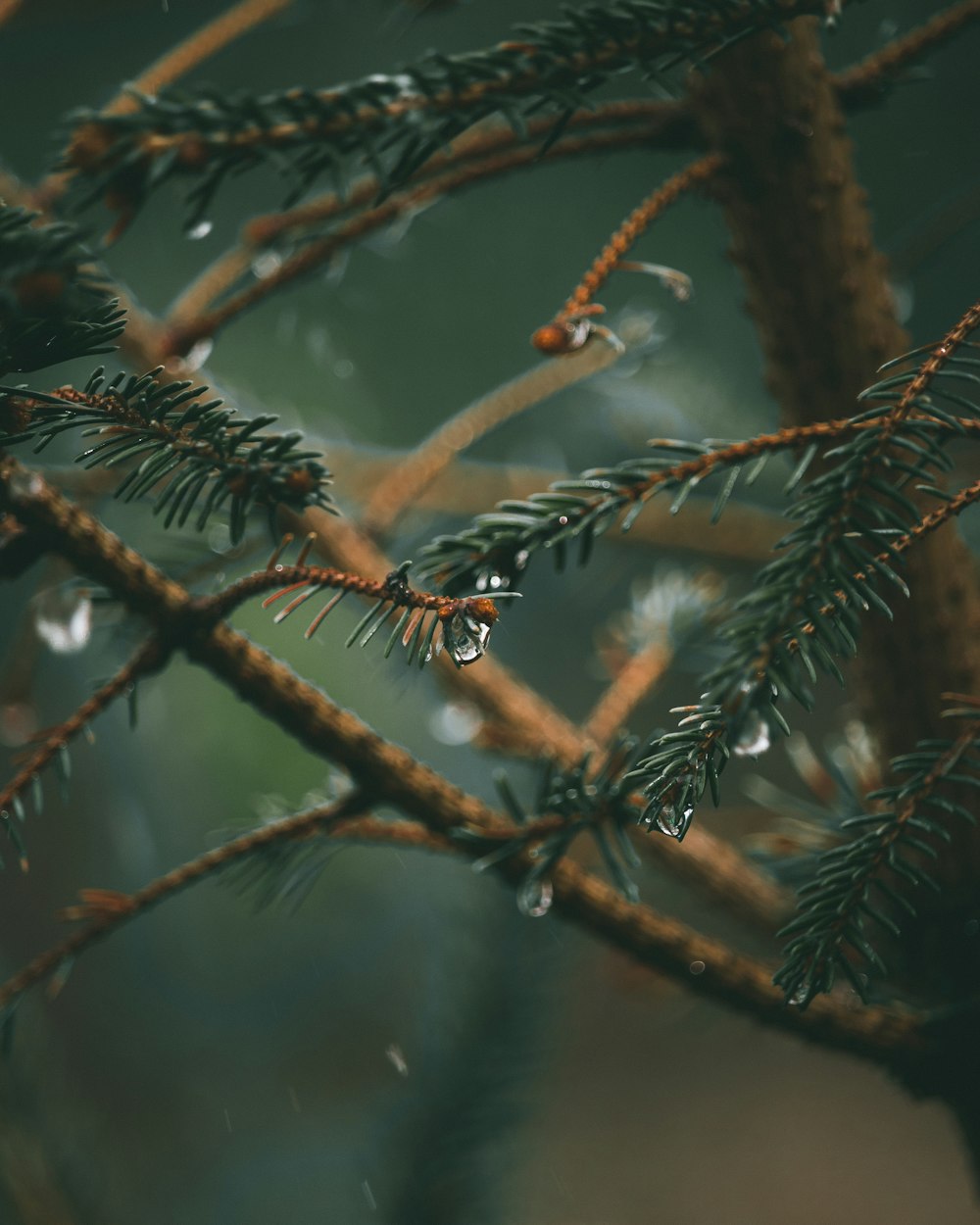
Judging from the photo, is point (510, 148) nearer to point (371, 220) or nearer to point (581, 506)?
point (371, 220)

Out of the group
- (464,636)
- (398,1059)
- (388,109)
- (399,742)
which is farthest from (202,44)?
(399,742)

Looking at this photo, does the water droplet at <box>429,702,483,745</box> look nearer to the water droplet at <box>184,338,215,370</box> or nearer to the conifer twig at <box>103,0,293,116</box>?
the water droplet at <box>184,338,215,370</box>

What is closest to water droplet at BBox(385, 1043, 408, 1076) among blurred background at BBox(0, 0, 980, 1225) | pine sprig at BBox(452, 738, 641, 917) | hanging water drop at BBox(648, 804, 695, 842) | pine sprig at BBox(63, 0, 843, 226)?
blurred background at BBox(0, 0, 980, 1225)

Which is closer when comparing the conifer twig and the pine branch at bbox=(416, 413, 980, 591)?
the pine branch at bbox=(416, 413, 980, 591)

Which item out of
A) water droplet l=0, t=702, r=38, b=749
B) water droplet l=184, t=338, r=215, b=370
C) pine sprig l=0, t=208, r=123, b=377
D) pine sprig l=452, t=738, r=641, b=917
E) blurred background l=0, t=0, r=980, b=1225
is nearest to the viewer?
pine sprig l=0, t=208, r=123, b=377

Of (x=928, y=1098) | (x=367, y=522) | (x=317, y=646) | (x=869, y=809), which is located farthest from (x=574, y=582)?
(x=928, y=1098)

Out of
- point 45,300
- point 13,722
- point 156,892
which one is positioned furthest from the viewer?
point 13,722

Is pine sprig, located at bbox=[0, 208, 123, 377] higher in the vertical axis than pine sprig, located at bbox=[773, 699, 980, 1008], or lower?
higher
